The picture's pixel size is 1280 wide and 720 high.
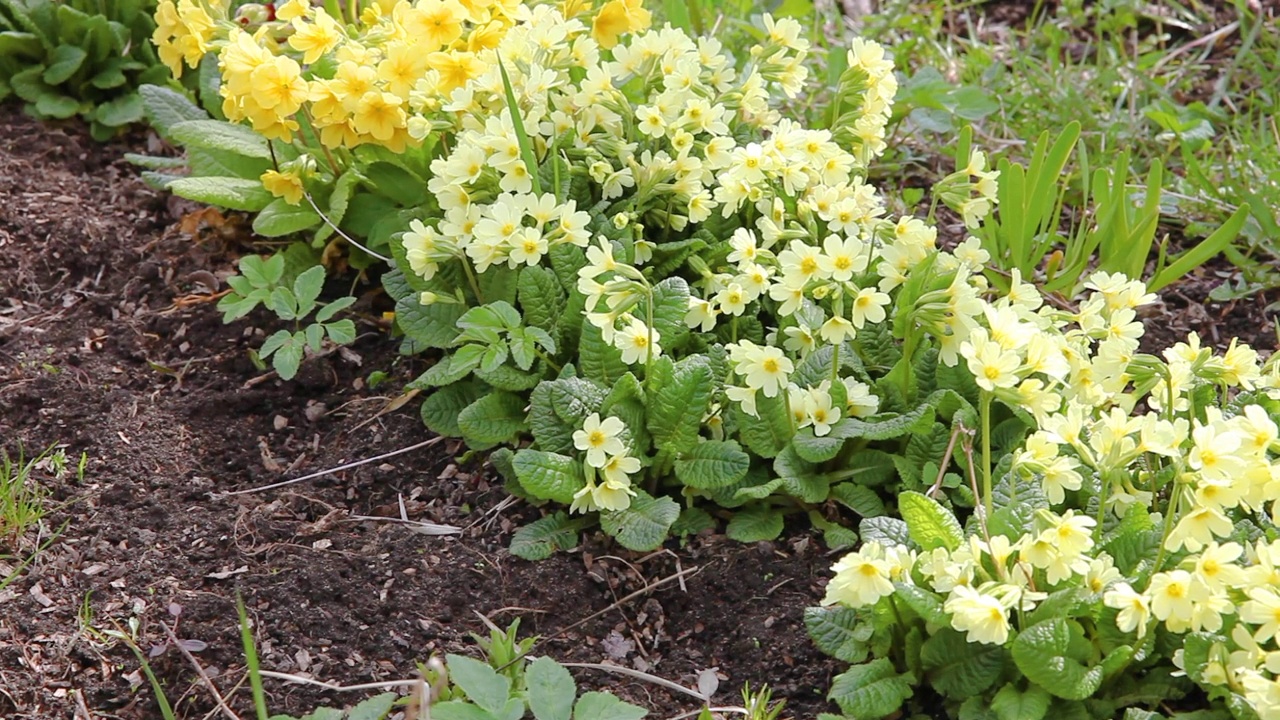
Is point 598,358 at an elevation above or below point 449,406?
above

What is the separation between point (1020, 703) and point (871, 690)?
0.21 m

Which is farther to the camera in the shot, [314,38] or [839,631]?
[314,38]

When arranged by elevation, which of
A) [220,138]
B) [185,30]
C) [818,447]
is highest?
[185,30]

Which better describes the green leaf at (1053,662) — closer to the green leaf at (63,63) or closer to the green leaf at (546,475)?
the green leaf at (546,475)

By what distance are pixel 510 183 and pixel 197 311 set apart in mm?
868

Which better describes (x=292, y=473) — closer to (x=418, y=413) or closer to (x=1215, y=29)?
(x=418, y=413)

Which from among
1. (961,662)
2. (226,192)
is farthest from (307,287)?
(961,662)

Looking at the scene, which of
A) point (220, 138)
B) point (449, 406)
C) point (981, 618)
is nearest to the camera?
point (981, 618)

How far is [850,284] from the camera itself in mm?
2299

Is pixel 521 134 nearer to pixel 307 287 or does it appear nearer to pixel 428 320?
pixel 428 320

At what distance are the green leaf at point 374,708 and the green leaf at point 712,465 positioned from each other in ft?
2.24

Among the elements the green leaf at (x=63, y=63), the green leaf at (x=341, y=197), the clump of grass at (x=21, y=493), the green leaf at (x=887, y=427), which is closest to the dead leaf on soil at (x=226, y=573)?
the clump of grass at (x=21, y=493)

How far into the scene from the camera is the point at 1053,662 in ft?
6.04

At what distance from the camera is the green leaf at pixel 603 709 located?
1842 millimetres
